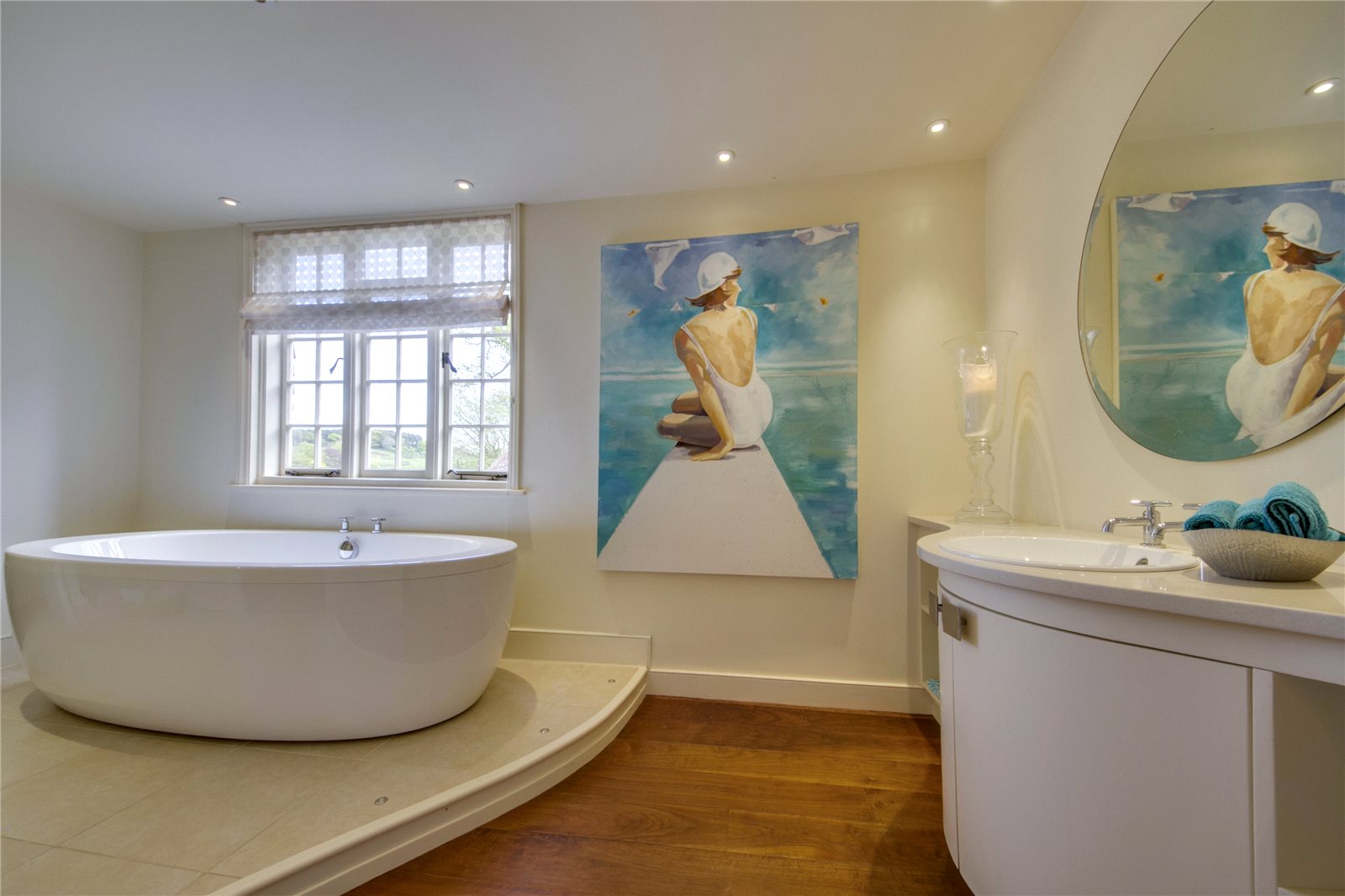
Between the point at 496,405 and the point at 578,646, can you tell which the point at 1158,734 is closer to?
the point at 578,646

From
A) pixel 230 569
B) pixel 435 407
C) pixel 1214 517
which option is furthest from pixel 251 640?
pixel 1214 517

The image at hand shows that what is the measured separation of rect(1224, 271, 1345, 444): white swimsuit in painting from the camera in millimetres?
896

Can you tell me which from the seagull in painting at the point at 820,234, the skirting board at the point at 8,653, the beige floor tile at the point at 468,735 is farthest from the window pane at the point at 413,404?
the seagull in painting at the point at 820,234

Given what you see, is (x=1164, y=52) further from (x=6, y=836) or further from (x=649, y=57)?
(x=6, y=836)

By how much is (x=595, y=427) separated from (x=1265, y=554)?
7.01ft

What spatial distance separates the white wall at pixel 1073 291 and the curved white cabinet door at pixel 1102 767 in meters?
0.56

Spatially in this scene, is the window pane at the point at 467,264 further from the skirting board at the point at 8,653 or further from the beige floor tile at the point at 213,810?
the skirting board at the point at 8,653

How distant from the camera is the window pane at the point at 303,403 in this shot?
2908 mm

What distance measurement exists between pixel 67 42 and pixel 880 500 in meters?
3.26

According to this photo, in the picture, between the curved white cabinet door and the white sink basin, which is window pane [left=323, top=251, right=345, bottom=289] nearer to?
the white sink basin

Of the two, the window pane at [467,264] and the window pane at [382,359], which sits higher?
the window pane at [467,264]

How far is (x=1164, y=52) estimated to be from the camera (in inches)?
48.1

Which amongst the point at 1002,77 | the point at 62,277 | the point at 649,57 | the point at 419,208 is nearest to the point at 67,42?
the point at 419,208

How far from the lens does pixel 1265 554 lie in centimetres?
73
